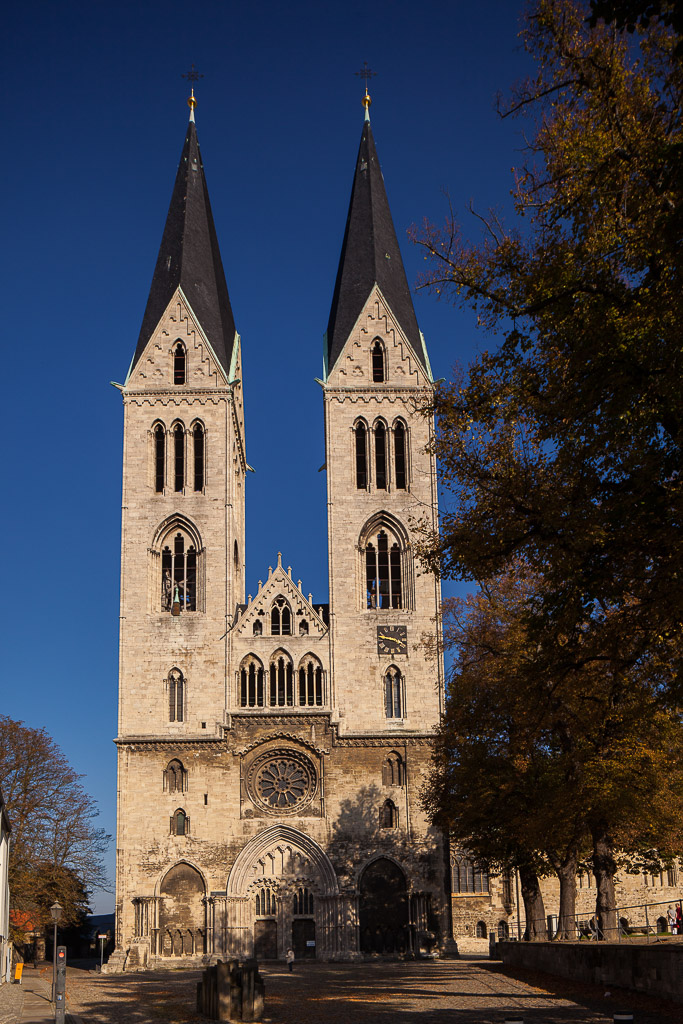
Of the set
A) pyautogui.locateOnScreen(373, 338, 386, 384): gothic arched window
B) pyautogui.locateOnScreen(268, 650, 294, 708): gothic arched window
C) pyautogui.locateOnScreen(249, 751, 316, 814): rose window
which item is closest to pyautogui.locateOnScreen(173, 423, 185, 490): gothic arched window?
→ pyautogui.locateOnScreen(268, 650, 294, 708): gothic arched window

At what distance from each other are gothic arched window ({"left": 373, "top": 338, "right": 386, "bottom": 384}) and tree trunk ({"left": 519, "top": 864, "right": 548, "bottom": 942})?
22.3 meters

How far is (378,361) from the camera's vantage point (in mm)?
47875

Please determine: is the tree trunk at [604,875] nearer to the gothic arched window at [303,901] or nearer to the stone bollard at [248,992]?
the stone bollard at [248,992]

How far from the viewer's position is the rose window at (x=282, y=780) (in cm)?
4206

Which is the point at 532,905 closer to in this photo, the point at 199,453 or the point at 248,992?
the point at 248,992

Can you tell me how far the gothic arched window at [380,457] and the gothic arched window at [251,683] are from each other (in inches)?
343

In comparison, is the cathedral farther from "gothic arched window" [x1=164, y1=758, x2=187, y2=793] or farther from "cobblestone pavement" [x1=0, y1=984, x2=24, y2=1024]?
"cobblestone pavement" [x1=0, y1=984, x2=24, y2=1024]

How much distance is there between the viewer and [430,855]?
41156 millimetres

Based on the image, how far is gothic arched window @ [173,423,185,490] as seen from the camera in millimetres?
46094

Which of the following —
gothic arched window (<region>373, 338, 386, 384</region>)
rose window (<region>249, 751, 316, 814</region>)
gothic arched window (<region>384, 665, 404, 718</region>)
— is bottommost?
rose window (<region>249, 751, 316, 814</region>)

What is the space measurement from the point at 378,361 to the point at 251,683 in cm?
1455

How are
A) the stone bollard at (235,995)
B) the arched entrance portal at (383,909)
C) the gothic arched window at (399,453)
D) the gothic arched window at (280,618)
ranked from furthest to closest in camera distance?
1. the gothic arched window at (399,453)
2. the gothic arched window at (280,618)
3. the arched entrance portal at (383,909)
4. the stone bollard at (235,995)

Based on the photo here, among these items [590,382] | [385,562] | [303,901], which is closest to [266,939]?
[303,901]

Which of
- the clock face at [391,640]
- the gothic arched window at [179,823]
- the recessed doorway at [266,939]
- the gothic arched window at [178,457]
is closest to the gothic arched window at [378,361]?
the gothic arched window at [178,457]
